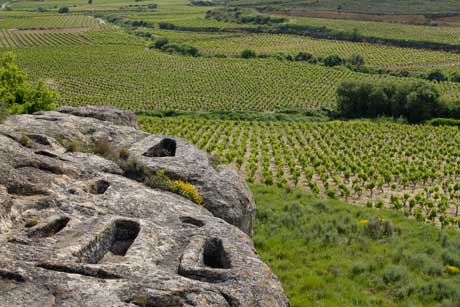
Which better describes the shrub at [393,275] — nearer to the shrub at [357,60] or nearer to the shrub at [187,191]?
the shrub at [187,191]

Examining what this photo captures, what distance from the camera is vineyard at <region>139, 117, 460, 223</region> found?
35.4 m

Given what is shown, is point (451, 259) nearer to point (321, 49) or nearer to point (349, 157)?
point (349, 157)

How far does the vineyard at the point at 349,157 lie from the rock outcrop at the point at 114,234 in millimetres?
19139

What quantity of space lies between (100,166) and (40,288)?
22.8 feet

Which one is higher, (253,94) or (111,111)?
(111,111)

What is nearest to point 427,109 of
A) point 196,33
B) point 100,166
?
point 100,166

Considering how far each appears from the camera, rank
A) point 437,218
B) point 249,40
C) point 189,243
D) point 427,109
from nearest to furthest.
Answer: point 189,243 < point 437,218 < point 427,109 < point 249,40

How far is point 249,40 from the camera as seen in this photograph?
169 meters

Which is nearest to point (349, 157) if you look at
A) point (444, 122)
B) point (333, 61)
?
point (444, 122)

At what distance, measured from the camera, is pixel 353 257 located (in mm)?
20672

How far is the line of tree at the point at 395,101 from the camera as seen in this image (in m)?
76.3

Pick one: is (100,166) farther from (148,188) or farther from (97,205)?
(97,205)

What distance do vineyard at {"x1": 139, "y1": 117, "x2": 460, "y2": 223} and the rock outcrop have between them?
753 inches

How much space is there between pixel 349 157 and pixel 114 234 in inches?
1526
